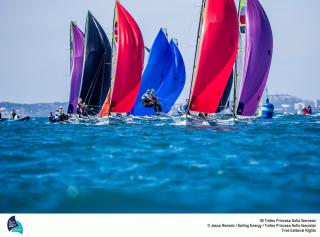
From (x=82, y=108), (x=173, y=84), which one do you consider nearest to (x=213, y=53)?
(x=82, y=108)

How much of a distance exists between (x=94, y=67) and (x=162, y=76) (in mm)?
10634

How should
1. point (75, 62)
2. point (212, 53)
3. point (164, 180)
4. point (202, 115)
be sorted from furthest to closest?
point (75, 62)
point (202, 115)
point (212, 53)
point (164, 180)

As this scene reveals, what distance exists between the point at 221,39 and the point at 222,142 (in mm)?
12675

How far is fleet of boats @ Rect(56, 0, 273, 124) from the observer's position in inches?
1300

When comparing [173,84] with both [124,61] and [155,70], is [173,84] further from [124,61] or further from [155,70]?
[124,61]

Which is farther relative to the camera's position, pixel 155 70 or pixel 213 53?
pixel 155 70

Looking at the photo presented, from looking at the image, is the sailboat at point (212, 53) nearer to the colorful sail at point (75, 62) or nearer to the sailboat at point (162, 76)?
the sailboat at point (162, 76)

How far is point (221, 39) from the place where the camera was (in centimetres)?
3316

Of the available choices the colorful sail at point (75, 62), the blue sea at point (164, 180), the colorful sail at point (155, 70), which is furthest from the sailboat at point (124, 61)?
the blue sea at point (164, 180)

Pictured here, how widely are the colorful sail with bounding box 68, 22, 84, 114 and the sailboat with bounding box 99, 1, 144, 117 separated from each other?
1097 centimetres

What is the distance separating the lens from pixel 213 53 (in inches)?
1297

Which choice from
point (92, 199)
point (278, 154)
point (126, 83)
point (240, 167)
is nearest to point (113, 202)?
point (92, 199)

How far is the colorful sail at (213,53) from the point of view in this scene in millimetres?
32750
